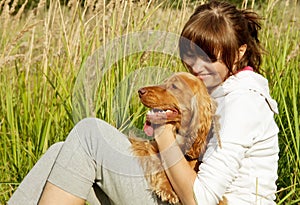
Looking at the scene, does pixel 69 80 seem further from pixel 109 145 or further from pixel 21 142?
pixel 109 145

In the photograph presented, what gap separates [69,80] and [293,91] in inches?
46.2

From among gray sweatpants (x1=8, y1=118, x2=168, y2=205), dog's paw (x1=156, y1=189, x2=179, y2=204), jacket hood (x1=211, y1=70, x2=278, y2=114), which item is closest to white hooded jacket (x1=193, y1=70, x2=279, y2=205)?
jacket hood (x1=211, y1=70, x2=278, y2=114)

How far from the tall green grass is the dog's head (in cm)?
62

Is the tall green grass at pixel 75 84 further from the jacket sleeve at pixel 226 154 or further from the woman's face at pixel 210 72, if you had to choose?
the jacket sleeve at pixel 226 154

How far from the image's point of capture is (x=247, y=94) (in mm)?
2234

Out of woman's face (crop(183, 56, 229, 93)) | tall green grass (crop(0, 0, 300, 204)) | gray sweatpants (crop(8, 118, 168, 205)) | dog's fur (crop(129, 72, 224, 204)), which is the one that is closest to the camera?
dog's fur (crop(129, 72, 224, 204))

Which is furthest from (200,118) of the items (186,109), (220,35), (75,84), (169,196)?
(75,84)

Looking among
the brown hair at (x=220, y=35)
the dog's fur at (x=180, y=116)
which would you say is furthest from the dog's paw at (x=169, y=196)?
the brown hair at (x=220, y=35)

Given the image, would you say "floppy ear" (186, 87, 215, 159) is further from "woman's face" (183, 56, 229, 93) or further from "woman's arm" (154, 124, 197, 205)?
"woman's face" (183, 56, 229, 93)

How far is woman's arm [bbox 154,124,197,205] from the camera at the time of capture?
2168 mm

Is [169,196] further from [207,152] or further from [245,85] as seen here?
[245,85]

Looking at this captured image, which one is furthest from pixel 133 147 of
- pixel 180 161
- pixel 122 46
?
pixel 122 46

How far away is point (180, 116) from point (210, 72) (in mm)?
326

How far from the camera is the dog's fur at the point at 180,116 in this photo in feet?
7.03
